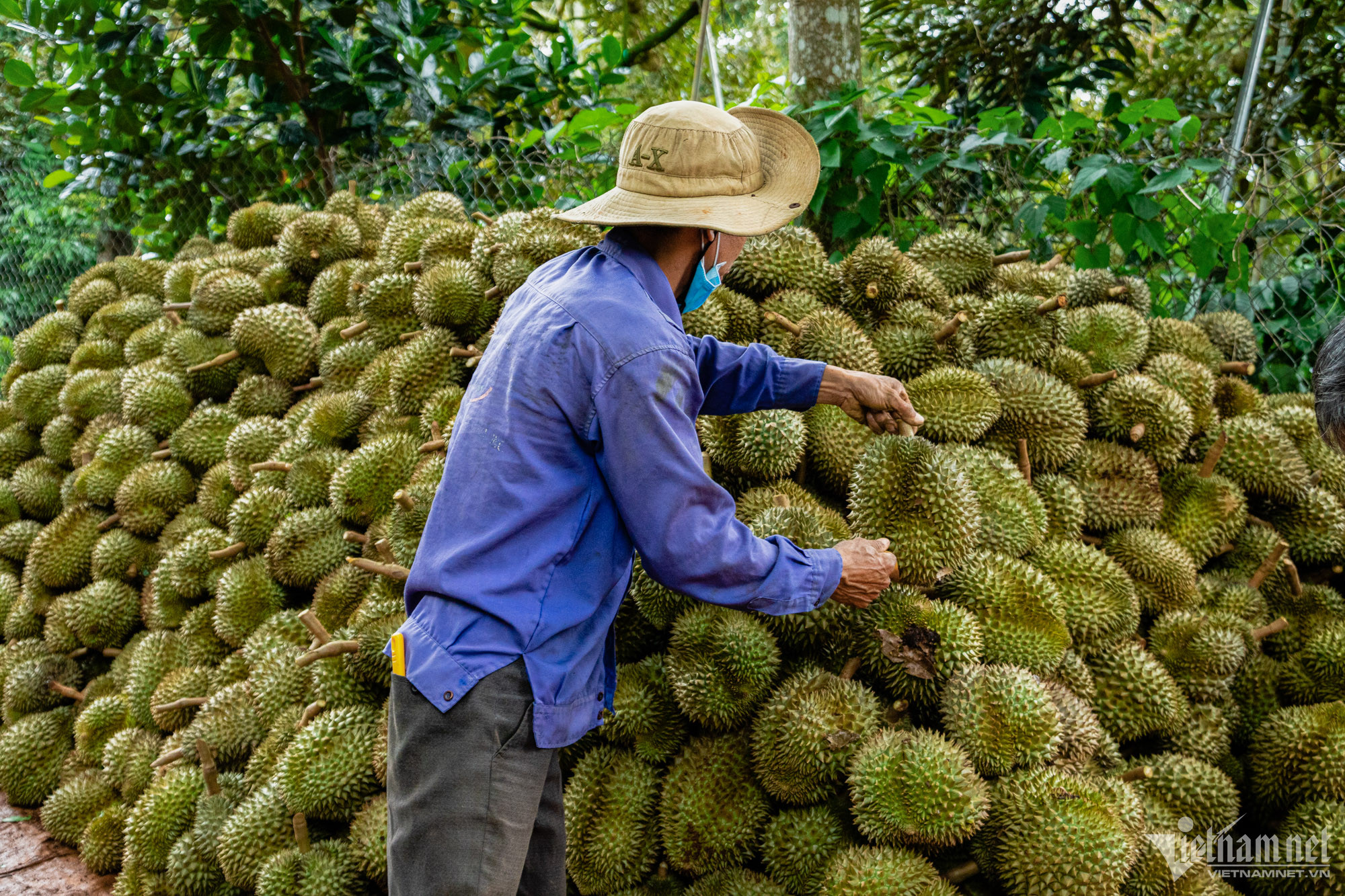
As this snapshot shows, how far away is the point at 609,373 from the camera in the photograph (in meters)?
1.38

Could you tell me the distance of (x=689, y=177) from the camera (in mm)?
1521

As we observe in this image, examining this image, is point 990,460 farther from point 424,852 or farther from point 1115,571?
point 424,852

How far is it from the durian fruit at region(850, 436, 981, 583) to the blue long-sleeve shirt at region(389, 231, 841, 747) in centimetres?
54

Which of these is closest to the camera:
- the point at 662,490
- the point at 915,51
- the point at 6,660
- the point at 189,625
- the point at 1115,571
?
the point at 662,490

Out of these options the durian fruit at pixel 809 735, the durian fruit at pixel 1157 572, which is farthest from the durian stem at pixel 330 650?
the durian fruit at pixel 1157 572

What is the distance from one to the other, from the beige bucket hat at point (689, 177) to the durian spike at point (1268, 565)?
1792mm

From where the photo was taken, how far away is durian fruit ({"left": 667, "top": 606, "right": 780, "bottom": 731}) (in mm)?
1871

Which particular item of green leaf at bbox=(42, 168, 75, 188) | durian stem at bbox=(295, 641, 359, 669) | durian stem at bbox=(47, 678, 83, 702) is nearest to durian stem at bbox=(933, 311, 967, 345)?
durian stem at bbox=(295, 641, 359, 669)

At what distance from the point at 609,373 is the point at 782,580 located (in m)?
0.47

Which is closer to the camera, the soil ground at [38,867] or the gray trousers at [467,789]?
the gray trousers at [467,789]

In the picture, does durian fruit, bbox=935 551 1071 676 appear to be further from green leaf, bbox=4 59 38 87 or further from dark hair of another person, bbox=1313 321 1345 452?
green leaf, bbox=4 59 38 87

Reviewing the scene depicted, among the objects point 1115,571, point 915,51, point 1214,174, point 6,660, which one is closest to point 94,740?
point 6,660

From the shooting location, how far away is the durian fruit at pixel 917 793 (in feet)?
5.45

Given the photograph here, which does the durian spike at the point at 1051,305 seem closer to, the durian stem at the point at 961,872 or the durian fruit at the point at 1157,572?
the durian fruit at the point at 1157,572
